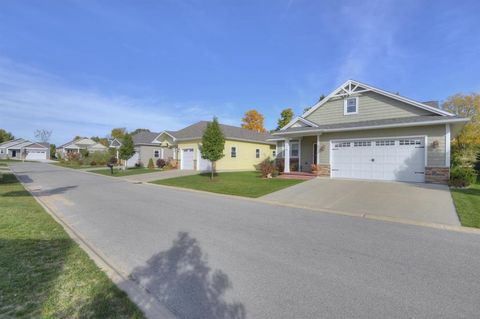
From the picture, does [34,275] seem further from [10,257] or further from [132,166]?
[132,166]

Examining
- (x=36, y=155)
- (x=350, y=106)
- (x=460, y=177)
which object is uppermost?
(x=350, y=106)

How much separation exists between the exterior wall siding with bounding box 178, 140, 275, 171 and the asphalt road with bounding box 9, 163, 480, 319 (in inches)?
649

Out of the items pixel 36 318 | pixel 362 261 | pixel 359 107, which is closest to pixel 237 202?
pixel 362 261

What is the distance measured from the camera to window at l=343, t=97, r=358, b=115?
16953mm

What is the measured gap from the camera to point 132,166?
3228 centimetres

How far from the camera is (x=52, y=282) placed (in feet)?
11.4

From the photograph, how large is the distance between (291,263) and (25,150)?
264ft

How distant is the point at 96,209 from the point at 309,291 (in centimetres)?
780

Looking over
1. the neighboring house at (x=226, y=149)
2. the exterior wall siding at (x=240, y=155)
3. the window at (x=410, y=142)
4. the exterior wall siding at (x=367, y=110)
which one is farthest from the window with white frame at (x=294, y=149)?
the window at (x=410, y=142)

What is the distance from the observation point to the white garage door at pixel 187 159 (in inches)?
983

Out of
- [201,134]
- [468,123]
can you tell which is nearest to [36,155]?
[201,134]

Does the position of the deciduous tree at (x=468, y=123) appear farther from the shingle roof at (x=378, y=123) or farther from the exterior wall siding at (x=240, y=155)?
the exterior wall siding at (x=240, y=155)

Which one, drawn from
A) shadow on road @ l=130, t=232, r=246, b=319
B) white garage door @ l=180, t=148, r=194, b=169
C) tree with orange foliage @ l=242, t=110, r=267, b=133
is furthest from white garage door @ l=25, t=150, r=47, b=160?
shadow on road @ l=130, t=232, r=246, b=319

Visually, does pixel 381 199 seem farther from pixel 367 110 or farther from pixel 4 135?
pixel 4 135
